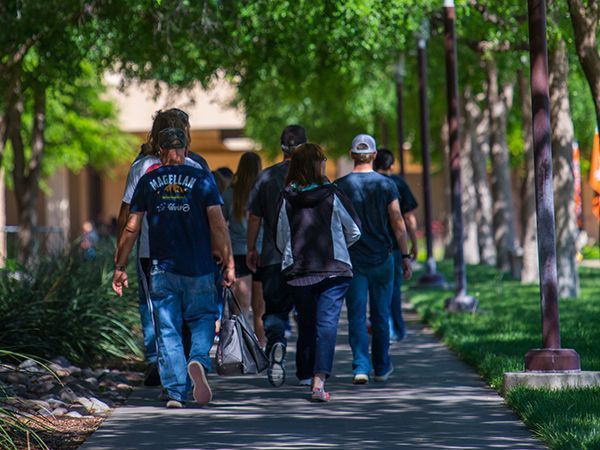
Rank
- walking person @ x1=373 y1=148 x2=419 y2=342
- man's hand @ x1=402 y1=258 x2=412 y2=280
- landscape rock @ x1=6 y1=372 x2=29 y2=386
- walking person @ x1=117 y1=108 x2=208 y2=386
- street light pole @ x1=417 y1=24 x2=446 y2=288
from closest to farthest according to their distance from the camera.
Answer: walking person @ x1=117 y1=108 x2=208 y2=386, landscape rock @ x1=6 y1=372 x2=29 y2=386, man's hand @ x1=402 y1=258 x2=412 y2=280, walking person @ x1=373 y1=148 x2=419 y2=342, street light pole @ x1=417 y1=24 x2=446 y2=288

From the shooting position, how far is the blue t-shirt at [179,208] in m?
9.98

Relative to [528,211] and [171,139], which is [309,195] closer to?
[171,139]

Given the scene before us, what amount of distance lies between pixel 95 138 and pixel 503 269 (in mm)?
17462

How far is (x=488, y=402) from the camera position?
1004cm

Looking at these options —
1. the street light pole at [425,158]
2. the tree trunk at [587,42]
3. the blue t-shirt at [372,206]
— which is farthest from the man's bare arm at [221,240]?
the street light pole at [425,158]

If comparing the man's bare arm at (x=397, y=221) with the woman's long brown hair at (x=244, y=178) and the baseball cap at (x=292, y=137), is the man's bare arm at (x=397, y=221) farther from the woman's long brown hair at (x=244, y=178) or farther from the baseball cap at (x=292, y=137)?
the woman's long brown hair at (x=244, y=178)

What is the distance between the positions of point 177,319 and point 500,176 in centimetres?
2077

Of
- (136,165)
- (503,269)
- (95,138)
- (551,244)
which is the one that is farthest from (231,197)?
(95,138)

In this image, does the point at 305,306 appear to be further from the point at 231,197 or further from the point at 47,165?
the point at 47,165

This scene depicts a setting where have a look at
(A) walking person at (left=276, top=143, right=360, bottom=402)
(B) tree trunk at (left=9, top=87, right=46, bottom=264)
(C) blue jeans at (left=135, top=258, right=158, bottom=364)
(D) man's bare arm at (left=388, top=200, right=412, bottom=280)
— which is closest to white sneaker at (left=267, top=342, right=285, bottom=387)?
(A) walking person at (left=276, top=143, right=360, bottom=402)

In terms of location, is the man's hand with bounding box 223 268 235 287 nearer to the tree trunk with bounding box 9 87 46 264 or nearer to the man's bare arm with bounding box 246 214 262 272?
the man's bare arm with bounding box 246 214 262 272

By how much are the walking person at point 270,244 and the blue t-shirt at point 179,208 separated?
1320 millimetres

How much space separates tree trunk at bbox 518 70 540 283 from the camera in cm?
2525

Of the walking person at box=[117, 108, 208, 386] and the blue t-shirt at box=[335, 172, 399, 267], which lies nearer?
the walking person at box=[117, 108, 208, 386]
